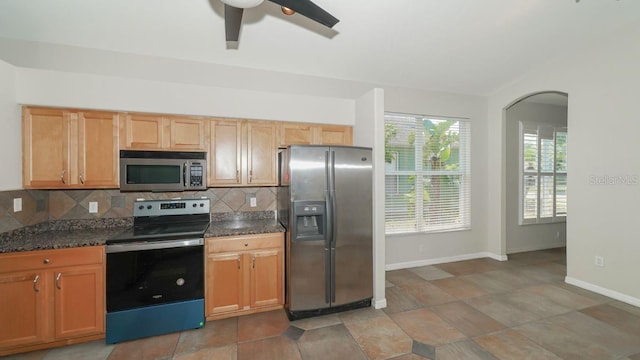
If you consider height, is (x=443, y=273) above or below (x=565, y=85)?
below

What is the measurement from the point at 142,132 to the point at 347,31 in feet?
8.16

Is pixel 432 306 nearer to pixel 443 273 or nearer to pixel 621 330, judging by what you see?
pixel 443 273

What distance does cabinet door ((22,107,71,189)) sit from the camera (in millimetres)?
2438

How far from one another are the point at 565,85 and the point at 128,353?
5968 mm

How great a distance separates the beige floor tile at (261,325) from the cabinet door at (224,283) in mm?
175

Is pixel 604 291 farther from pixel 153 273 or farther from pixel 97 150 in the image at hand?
pixel 97 150

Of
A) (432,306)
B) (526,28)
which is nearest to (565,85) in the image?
(526,28)

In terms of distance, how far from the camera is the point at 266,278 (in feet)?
8.98

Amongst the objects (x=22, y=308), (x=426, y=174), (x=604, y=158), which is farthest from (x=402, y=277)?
(x=22, y=308)

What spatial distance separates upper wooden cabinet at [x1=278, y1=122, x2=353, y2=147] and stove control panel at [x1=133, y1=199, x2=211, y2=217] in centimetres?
119

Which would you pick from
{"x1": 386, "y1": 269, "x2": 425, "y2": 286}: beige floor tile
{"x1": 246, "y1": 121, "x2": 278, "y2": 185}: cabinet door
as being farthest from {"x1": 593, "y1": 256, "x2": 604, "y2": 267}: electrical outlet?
{"x1": 246, "y1": 121, "x2": 278, "y2": 185}: cabinet door

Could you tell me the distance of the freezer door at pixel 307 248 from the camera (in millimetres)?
2635

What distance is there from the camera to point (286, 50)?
3035 mm

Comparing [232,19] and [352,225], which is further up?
[232,19]
